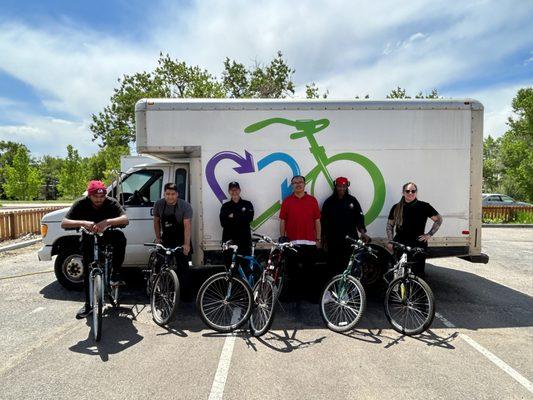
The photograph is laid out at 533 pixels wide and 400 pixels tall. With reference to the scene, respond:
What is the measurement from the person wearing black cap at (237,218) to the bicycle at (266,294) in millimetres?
580

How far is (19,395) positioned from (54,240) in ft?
11.3

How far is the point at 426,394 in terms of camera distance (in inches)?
124

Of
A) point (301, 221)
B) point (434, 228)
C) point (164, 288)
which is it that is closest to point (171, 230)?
point (164, 288)

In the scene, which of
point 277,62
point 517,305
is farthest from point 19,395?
point 277,62

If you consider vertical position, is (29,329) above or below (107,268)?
below

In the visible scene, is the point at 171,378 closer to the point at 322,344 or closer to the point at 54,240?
the point at 322,344

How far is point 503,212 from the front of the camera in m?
17.5

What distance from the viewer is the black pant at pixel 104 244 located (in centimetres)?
465

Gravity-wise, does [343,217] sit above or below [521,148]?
below

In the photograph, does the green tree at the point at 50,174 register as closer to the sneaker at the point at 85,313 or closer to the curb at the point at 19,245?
the curb at the point at 19,245

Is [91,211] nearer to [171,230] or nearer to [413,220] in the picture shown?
[171,230]

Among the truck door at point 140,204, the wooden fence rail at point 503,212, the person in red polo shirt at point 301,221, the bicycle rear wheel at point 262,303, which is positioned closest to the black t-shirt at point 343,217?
the person in red polo shirt at point 301,221

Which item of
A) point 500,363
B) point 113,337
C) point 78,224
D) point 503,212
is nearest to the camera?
point 500,363

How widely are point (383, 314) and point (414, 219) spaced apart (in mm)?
1437
